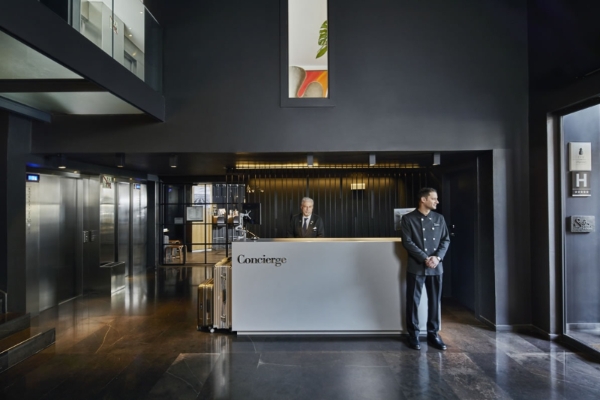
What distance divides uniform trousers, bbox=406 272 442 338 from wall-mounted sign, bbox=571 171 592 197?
219cm

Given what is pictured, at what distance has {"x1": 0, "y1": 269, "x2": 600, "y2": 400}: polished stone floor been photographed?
3252mm

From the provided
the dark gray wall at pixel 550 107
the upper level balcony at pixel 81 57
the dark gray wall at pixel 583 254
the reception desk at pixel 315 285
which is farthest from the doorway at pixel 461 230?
the upper level balcony at pixel 81 57

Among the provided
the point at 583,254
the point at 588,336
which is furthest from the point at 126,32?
the point at 588,336

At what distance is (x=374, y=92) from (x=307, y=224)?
2358mm

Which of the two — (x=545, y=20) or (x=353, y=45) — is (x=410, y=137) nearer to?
(x=353, y=45)

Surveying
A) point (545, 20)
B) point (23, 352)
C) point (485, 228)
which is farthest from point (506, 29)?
point (23, 352)

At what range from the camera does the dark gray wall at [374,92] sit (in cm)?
485

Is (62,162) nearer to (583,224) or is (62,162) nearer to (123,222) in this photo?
(123,222)

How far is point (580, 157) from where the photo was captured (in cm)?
444

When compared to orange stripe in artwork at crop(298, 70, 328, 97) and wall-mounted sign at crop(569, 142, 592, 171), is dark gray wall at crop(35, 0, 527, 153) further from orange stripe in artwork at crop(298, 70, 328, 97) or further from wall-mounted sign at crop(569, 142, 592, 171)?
wall-mounted sign at crop(569, 142, 592, 171)

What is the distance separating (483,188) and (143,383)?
526 cm

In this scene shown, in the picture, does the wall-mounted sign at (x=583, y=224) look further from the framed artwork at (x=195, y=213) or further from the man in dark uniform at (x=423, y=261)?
the framed artwork at (x=195, y=213)

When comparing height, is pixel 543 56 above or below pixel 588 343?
above

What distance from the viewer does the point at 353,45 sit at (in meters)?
4.92
